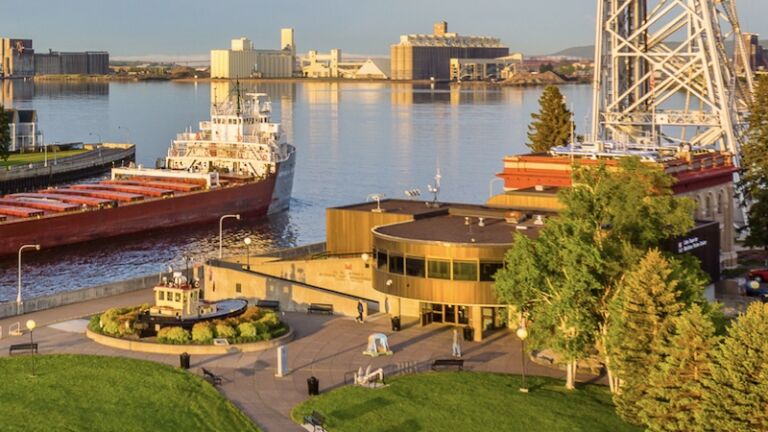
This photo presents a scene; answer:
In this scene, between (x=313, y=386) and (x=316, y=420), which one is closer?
(x=316, y=420)

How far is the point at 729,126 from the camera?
6500 centimetres

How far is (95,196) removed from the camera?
82.5 metres

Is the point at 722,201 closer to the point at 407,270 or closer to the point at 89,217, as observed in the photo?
the point at 407,270

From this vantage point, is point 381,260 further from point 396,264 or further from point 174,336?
point 174,336

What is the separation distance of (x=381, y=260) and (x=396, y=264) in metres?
0.98

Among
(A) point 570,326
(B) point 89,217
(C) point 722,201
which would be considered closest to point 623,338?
(A) point 570,326

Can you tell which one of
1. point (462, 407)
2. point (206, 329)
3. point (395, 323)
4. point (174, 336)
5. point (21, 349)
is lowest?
point (462, 407)

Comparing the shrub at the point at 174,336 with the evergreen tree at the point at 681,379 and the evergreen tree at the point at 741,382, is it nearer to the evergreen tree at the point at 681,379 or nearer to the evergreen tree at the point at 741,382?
the evergreen tree at the point at 681,379

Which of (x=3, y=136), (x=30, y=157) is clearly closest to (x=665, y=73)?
(x=3, y=136)

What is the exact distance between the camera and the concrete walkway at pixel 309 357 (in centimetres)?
3130

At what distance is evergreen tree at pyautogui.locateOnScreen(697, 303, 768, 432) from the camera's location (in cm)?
2542

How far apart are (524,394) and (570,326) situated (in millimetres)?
2208

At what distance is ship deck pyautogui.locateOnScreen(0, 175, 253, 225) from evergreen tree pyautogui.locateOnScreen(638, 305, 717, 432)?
51492mm

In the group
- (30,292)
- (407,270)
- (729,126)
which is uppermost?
(729,126)
